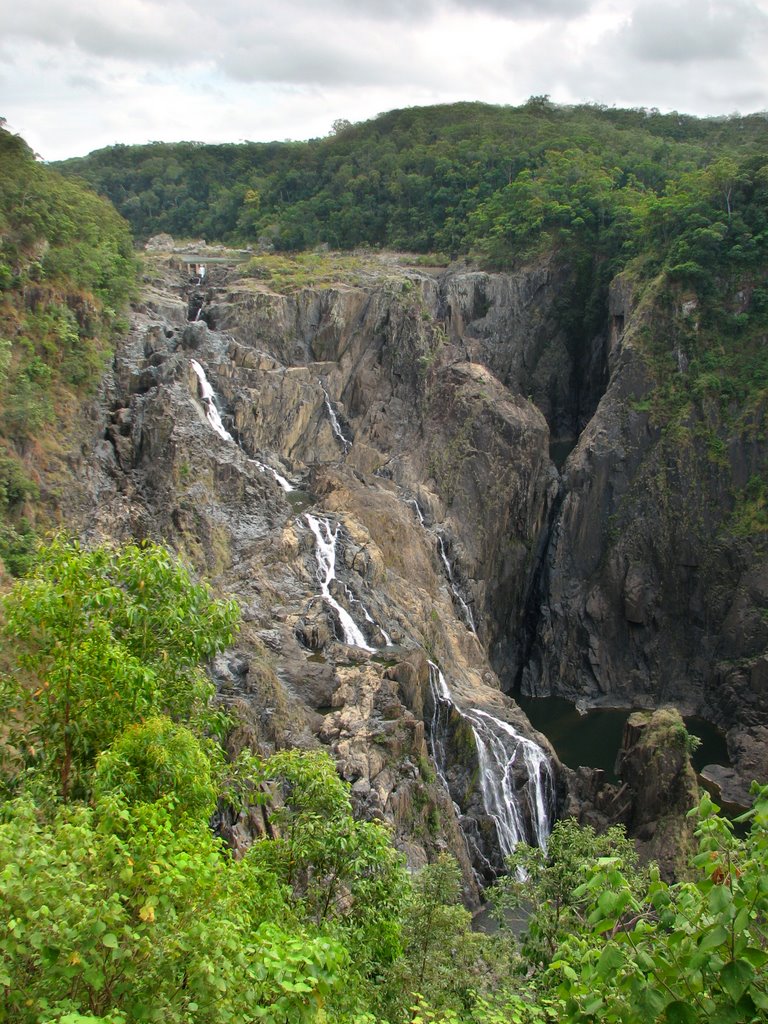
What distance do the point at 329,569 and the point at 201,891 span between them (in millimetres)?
24032

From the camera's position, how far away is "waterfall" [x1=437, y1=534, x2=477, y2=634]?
132 ft

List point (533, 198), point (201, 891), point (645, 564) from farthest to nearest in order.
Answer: point (533, 198) < point (645, 564) < point (201, 891)

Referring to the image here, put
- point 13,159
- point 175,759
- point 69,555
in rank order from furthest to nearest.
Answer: point 13,159 < point 69,555 < point 175,759

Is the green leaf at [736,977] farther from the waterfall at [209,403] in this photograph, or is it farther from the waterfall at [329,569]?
the waterfall at [209,403]

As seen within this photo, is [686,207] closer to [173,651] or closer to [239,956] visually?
[173,651]

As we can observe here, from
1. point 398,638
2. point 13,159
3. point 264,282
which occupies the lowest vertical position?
point 398,638

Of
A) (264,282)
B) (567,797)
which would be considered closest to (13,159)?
(264,282)

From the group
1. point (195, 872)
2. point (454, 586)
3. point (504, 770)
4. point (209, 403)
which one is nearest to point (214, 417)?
point (209, 403)

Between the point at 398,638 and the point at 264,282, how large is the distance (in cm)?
2676

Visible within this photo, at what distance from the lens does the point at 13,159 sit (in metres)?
33.6

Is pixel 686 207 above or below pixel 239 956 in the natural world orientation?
above

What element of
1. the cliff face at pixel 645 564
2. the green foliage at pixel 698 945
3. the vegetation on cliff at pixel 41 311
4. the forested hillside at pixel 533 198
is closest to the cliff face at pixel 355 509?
the vegetation on cliff at pixel 41 311

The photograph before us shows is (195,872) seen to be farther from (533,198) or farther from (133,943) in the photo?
(533,198)

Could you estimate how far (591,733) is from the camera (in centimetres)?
3988
